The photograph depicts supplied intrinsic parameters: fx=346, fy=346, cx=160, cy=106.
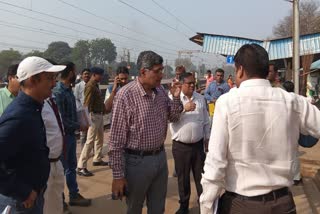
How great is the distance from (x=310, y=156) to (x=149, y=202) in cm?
410

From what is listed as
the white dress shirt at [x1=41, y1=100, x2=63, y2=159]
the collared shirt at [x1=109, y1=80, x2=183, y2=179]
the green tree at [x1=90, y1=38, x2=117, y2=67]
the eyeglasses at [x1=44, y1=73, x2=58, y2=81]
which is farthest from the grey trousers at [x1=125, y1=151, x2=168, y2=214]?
the green tree at [x1=90, y1=38, x2=117, y2=67]

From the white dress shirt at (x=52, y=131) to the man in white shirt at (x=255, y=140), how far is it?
65.0 inches

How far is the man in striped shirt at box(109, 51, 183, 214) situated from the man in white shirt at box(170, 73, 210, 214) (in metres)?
1.05

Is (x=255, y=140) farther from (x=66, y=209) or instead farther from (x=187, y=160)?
(x=66, y=209)

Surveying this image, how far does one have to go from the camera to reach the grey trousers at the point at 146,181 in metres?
2.83

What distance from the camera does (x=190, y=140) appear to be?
3.97 m

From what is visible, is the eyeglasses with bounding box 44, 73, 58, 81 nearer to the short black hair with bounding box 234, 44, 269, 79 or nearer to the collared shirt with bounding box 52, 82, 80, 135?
the short black hair with bounding box 234, 44, 269, 79

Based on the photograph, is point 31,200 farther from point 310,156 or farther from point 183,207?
point 310,156

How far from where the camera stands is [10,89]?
3.84 m

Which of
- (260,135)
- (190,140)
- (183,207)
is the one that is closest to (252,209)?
(260,135)

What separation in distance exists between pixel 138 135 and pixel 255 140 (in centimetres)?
115

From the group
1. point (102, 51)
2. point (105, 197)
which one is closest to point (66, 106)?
point (105, 197)

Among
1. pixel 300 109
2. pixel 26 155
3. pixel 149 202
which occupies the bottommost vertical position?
pixel 149 202

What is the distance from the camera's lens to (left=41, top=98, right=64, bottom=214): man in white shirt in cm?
304
